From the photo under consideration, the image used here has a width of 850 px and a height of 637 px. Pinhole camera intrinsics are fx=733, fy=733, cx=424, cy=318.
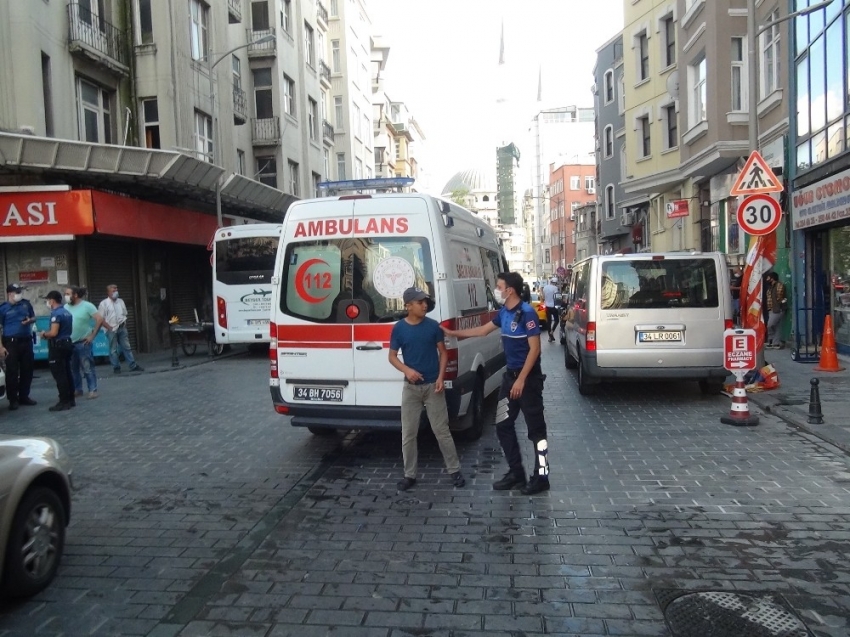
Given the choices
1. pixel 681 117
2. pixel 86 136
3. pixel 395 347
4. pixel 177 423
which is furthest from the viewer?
pixel 681 117

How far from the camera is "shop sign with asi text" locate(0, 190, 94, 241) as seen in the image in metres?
16.9

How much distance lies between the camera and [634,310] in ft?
32.7

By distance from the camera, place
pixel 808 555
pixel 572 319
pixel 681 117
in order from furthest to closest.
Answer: pixel 681 117
pixel 572 319
pixel 808 555

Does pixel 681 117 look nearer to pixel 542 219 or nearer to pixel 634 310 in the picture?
pixel 634 310

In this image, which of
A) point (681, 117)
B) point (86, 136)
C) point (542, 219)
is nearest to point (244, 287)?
point (86, 136)

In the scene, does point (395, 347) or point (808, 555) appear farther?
Answer: point (395, 347)

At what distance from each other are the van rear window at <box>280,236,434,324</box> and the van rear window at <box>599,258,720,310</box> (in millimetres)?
3983

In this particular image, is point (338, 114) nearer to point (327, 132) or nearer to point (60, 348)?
point (327, 132)

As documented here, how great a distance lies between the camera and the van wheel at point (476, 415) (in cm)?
792

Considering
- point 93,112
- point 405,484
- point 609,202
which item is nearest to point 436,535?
Answer: point 405,484

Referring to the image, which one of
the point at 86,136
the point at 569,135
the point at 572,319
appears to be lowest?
the point at 572,319

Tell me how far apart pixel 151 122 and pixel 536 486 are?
1986cm

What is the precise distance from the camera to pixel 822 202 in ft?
46.4

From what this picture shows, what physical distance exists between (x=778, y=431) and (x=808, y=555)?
3.97m
